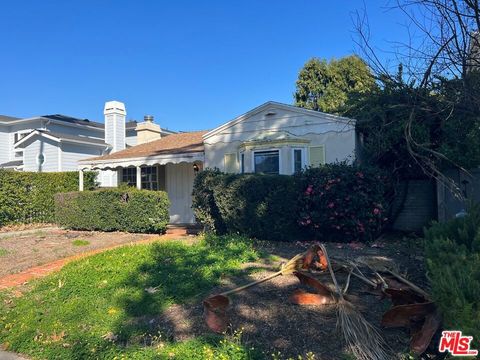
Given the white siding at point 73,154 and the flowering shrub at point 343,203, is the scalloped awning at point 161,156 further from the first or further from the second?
the flowering shrub at point 343,203

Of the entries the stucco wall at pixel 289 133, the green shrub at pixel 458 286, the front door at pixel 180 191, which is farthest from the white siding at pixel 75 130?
the green shrub at pixel 458 286

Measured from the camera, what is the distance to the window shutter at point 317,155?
11.7m

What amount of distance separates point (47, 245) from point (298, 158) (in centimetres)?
764

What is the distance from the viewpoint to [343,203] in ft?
28.0

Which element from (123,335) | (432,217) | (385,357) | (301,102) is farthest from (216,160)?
(301,102)

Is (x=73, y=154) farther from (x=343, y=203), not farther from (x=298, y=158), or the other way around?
(x=343, y=203)

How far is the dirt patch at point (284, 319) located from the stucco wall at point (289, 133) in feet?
20.0

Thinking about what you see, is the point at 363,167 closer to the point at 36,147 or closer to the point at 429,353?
the point at 429,353

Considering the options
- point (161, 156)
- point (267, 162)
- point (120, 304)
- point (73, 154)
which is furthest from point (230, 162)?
point (73, 154)

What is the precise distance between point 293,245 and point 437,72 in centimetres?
459

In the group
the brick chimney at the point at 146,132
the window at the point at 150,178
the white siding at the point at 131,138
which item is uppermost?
the white siding at the point at 131,138

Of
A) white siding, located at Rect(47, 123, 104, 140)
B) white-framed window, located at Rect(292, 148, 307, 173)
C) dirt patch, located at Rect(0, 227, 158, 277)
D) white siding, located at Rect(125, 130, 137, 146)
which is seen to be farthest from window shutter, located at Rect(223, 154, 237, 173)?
white siding, located at Rect(125, 130, 137, 146)

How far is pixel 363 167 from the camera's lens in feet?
29.1

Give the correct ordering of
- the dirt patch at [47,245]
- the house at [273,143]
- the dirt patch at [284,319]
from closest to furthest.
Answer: the dirt patch at [284,319], the dirt patch at [47,245], the house at [273,143]
